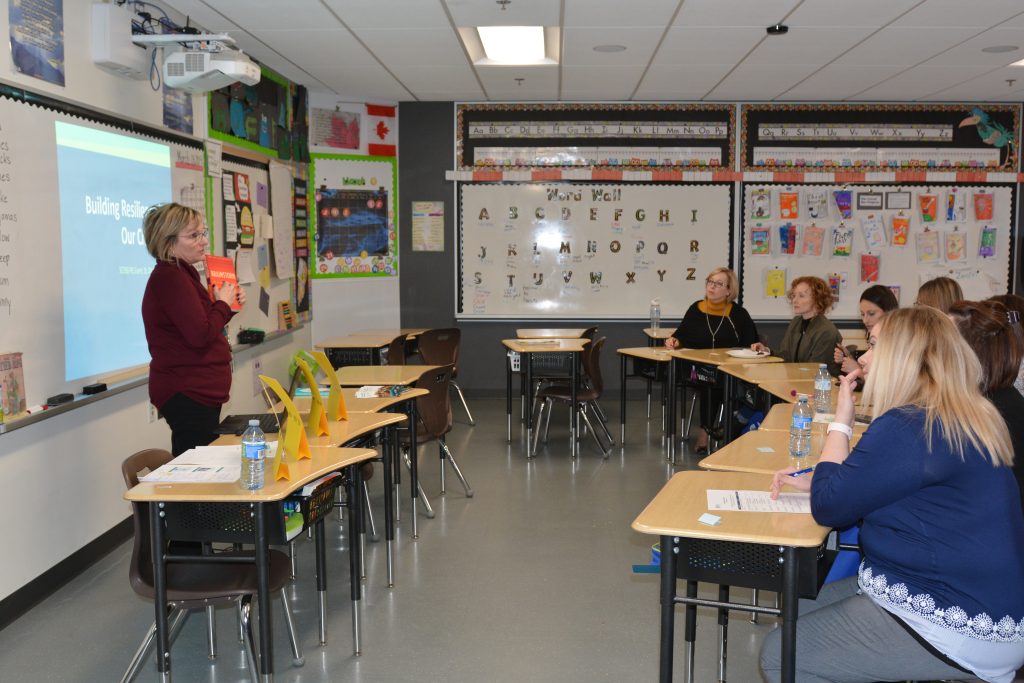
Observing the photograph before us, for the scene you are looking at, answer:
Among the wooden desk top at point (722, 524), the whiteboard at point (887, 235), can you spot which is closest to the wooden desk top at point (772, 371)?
the wooden desk top at point (722, 524)

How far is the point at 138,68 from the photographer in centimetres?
461

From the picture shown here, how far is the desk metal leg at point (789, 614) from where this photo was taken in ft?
7.49

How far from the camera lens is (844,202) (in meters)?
8.62

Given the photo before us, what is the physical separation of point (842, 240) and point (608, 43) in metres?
3.84

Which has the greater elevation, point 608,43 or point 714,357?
point 608,43

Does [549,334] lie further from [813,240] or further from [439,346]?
[813,240]

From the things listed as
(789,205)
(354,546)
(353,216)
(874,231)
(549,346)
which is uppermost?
(789,205)

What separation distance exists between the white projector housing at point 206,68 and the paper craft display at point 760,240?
5440 millimetres

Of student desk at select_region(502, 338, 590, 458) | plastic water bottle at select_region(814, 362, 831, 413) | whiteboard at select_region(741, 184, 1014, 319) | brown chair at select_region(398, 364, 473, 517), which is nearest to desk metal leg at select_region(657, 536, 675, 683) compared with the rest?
plastic water bottle at select_region(814, 362, 831, 413)

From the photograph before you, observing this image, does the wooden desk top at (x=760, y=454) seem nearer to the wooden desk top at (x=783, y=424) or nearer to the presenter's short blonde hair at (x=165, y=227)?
the wooden desk top at (x=783, y=424)

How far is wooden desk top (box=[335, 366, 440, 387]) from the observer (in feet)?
16.5

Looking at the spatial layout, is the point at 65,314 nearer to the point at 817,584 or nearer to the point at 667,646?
the point at 667,646

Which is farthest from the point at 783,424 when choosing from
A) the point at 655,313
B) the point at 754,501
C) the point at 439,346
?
the point at 655,313

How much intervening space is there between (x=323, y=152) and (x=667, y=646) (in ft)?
22.7
